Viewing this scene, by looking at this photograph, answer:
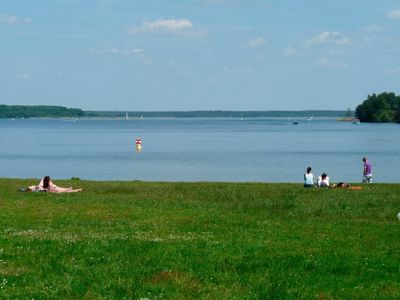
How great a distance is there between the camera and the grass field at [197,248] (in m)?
14.7

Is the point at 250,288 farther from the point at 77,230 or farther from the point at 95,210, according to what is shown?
the point at 95,210

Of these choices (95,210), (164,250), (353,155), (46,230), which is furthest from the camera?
(353,155)

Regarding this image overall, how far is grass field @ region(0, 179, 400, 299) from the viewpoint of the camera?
1470 centimetres

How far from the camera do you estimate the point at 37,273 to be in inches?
622

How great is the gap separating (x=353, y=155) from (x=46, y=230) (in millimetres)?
83572

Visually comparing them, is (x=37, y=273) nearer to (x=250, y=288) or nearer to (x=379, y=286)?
(x=250, y=288)

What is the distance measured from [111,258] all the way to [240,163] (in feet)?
230

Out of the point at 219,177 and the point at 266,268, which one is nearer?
the point at 266,268

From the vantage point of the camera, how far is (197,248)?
62.3ft

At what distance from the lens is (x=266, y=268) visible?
16688mm

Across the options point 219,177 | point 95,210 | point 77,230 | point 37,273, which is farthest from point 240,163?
point 37,273

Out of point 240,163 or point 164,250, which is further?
point 240,163

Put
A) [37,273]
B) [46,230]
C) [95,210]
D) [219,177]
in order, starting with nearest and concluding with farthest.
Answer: [37,273], [46,230], [95,210], [219,177]

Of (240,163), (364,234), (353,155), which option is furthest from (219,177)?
(364,234)
